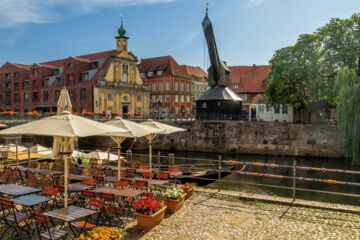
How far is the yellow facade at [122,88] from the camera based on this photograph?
41.7 m

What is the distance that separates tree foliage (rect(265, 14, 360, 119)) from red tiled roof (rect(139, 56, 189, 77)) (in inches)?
1106

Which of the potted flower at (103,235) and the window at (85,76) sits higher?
the window at (85,76)

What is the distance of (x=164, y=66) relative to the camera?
2301 inches

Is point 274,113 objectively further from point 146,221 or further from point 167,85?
point 146,221

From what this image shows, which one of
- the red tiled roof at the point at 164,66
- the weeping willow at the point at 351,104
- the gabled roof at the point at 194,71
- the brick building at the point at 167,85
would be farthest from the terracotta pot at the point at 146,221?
the gabled roof at the point at 194,71

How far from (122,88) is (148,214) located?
38.9 meters

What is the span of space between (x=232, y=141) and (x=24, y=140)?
23.0 m

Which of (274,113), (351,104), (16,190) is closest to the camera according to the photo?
(16,190)

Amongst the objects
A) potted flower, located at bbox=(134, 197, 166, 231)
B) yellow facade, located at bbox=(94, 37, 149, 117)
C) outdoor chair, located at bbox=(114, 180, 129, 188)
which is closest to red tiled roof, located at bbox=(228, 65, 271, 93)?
yellow facade, located at bbox=(94, 37, 149, 117)

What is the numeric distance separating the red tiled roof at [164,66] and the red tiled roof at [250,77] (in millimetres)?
11395

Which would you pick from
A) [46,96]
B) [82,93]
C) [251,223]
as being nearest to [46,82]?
[46,96]

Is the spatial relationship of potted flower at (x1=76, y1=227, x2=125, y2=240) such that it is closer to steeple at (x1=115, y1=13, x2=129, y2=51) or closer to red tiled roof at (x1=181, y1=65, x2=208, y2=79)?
steeple at (x1=115, y1=13, x2=129, y2=51)

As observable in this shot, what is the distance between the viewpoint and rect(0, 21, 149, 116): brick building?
4200 centimetres

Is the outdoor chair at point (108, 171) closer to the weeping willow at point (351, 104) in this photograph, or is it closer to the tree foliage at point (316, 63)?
the weeping willow at point (351, 104)
